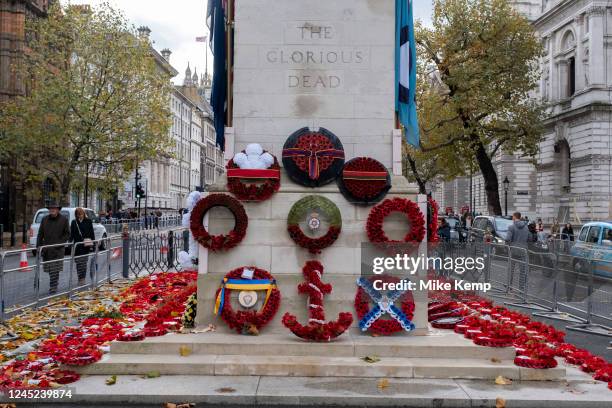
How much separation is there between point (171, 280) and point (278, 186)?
8660 mm

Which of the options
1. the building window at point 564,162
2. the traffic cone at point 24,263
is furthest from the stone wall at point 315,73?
the building window at point 564,162

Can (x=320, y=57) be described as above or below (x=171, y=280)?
above

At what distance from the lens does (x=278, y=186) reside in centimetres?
1088

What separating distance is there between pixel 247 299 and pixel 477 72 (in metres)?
33.9

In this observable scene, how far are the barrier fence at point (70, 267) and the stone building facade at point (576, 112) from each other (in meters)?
32.2

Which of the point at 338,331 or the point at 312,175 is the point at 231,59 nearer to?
the point at 312,175

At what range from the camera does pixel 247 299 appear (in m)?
10.5

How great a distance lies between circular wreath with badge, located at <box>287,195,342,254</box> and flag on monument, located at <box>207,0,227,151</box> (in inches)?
112

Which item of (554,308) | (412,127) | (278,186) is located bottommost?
Result: (554,308)

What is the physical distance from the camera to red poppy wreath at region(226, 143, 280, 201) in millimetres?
10695

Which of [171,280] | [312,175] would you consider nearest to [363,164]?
[312,175]

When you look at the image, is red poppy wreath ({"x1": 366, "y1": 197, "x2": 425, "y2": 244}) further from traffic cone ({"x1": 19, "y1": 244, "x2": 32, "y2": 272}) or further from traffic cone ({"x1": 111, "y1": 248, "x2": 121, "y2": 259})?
traffic cone ({"x1": 111, "y1": 248, "x2": 121, "y2": 259})

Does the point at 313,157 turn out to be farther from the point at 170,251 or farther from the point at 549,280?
the point at 170,251

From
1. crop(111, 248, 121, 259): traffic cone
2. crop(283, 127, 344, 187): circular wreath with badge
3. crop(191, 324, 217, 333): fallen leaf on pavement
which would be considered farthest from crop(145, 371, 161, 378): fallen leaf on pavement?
crop(111, 248, 121, 259): traffic cone
